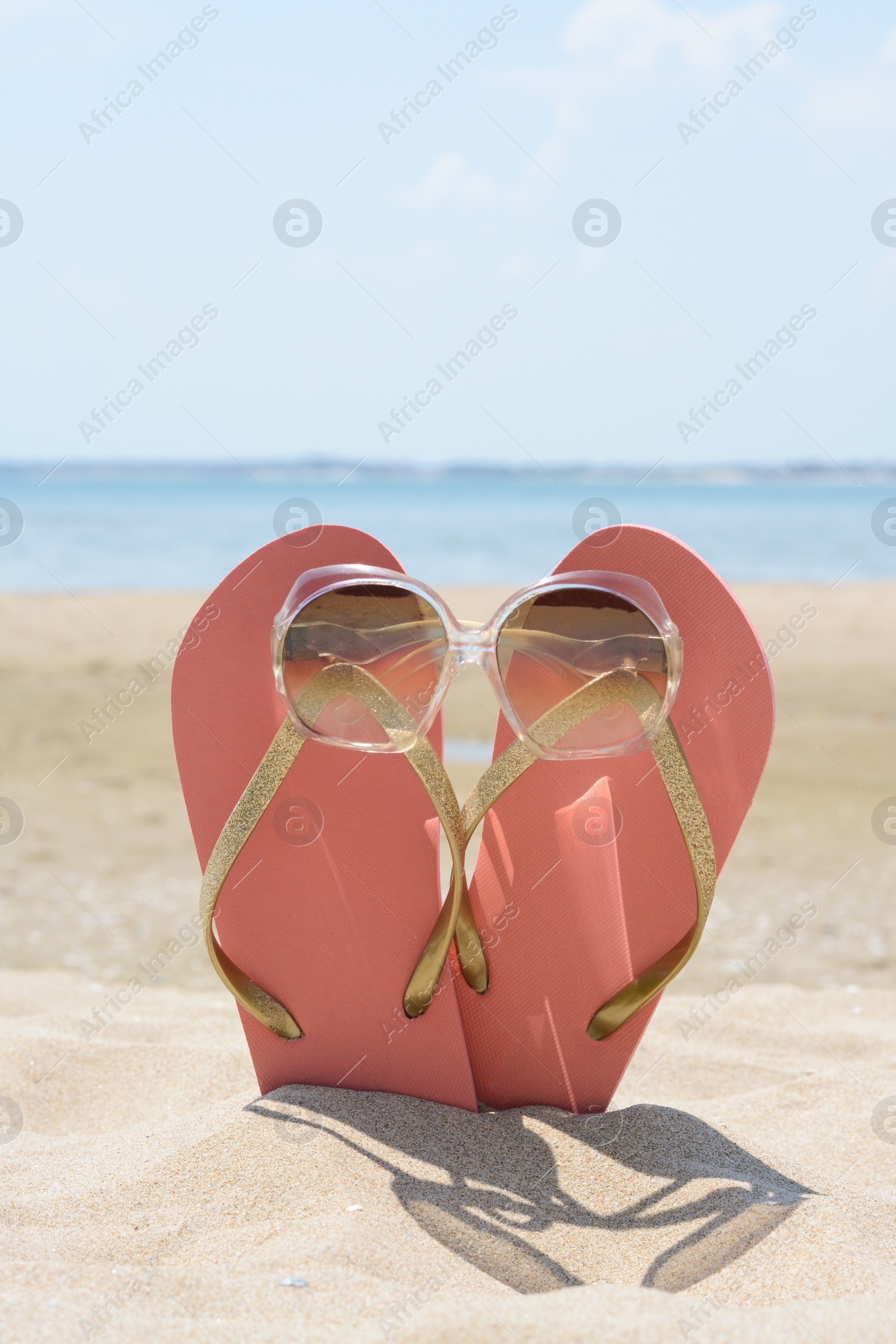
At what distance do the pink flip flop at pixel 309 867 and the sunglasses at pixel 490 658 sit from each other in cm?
33

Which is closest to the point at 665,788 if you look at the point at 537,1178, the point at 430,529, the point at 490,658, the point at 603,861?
the point at 603,861

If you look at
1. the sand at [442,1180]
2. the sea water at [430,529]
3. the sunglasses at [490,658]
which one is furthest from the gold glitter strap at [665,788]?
the sea water at [430,529]

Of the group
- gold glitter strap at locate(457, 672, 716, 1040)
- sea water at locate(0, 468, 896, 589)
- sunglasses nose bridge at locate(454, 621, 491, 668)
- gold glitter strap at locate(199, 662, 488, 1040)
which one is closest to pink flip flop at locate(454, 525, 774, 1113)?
gold glitter strap at locate(457, 672, 716, 1040)

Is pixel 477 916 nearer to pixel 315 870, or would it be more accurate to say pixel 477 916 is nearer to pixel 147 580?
pixel 315 870

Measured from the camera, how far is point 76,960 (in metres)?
4.12

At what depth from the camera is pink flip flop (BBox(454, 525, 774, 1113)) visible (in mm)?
2260

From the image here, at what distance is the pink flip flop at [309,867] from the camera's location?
7.77 feet

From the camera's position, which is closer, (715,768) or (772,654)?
(715,768)

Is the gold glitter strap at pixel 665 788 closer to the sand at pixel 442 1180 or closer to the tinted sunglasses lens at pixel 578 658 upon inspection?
the tinted sunglasses lens at pixel 578 658

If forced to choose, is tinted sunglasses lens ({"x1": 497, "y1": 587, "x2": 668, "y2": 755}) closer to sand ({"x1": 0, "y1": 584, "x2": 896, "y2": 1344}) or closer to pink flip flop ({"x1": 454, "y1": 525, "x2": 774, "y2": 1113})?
pink flip flop ({"x1": 454, "y1": 525, "x2": 774, "y2": 1113})

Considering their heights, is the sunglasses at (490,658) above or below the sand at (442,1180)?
above

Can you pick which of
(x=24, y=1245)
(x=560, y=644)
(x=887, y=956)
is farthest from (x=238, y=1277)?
(x=887, y=956)

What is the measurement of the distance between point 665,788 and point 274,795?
0.80m

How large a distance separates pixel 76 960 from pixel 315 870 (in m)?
2.15
